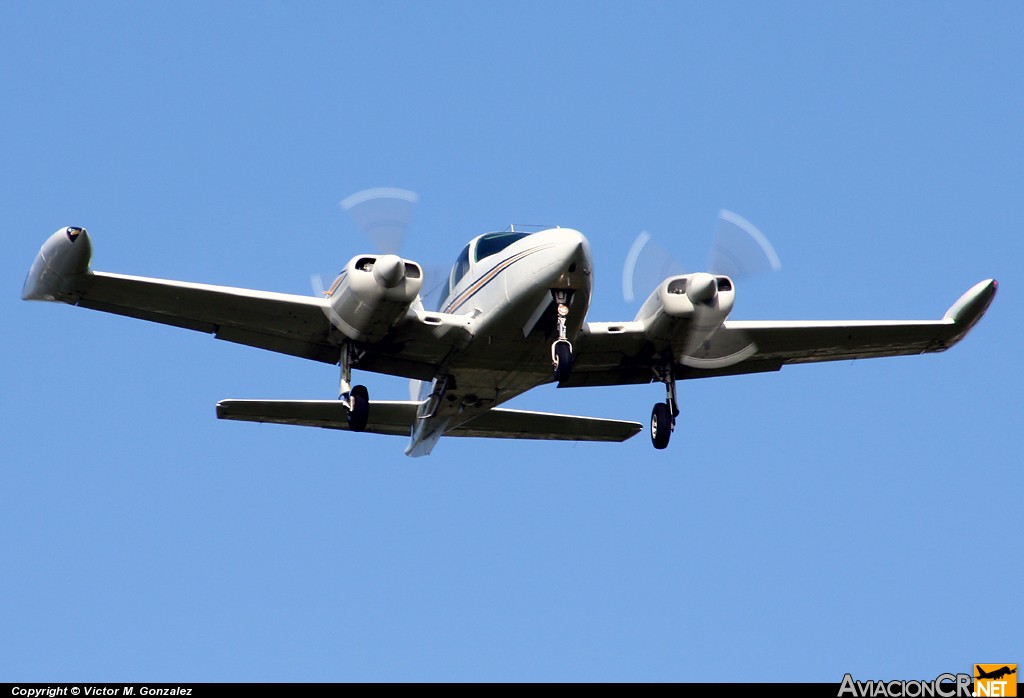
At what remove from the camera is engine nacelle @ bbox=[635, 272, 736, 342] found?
25125mm

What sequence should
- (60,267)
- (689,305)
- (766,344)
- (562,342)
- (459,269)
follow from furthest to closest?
1. (766,344)
2. (459,269)
3. (689,305)
4. (562,342)
5. (60,267)

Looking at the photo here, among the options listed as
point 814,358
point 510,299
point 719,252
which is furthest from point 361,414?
point 814,358

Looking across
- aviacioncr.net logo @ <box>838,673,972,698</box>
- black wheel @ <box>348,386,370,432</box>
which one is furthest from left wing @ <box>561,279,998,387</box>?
aviacioncr.net logo @ <box>838,673,972,698</box>

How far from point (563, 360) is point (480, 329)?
1.99 metres

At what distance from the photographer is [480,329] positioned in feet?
82.7

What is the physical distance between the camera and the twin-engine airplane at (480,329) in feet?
79.2

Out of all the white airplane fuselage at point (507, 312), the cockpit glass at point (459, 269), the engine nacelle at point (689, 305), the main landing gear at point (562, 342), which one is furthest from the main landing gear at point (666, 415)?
the cockpit glass at point (459, 269)

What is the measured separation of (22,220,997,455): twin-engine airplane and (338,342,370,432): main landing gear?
0.03 meters

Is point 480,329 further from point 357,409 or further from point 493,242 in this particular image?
point 357,409

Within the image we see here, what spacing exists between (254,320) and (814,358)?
36.8ft

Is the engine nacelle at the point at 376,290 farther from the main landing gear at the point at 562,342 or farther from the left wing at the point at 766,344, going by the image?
the left wing at the point at 766,344

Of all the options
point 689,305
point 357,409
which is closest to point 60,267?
point 357,409

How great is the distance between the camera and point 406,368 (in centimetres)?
2666

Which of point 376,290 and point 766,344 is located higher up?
point 766,344
